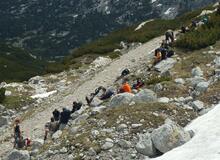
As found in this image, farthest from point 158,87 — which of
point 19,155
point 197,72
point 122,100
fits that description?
point 19,155

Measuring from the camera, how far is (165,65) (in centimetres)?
3259

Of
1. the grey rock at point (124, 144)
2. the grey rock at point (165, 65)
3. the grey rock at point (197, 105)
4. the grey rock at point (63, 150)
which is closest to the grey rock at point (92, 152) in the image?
the grey rock at point (124, 144)

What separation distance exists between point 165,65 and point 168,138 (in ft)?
49.6

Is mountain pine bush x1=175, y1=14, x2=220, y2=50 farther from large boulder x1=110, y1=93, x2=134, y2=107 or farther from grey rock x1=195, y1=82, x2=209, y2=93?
large boulder x1=110, y1=93, x2=134, y2=107

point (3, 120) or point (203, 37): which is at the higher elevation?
point (203, 37)

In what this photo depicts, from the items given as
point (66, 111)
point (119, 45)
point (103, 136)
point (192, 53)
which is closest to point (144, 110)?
point (103, 136)

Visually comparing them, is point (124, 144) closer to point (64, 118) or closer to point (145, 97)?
point (145, 97)

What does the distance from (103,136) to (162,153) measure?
8.88ft

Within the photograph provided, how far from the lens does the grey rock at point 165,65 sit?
31730 mm

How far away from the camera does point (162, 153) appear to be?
18031mm

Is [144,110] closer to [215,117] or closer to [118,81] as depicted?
[215,117]

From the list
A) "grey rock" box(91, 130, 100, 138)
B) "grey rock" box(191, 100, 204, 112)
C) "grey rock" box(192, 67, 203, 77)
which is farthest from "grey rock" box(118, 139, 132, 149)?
"grey rock" box(192, 67, 203, 77)

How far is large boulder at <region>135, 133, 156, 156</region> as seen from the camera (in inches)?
717

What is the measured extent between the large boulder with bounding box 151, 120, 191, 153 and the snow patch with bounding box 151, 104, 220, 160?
0.36 m
